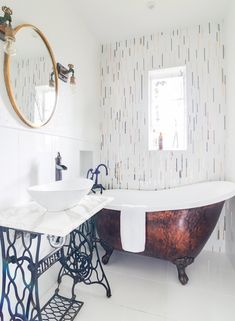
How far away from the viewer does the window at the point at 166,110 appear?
8.52 feet

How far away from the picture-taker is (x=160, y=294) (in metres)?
1.61

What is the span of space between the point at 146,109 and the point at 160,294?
78.8 inches

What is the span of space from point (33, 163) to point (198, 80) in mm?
2088

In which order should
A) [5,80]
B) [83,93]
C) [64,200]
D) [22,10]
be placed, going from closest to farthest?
[64,200] < [5,80] < [22,10] < [83,93]

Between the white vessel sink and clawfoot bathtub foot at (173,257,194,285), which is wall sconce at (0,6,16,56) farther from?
clawfoot bathtub foot at (173,257,194,285)

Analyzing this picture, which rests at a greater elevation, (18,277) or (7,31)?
(7,31)

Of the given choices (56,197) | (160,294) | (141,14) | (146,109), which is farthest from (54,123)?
(160,294)

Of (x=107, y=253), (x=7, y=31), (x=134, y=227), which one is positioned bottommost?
(x=107, y=253)

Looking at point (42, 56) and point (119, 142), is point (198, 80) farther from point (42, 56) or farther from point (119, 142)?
point (42, 56)

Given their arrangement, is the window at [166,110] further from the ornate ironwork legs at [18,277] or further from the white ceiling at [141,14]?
the ornate ironwork legs at [18,277]

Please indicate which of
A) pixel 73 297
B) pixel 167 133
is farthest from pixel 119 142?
pixel 73 297

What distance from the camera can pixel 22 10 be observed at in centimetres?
135

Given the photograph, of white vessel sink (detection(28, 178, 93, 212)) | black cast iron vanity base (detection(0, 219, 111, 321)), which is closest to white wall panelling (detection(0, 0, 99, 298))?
black cast iron vanity base (detection(0, 219, 111, 321))

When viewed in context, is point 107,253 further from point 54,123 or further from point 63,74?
point 63,74
